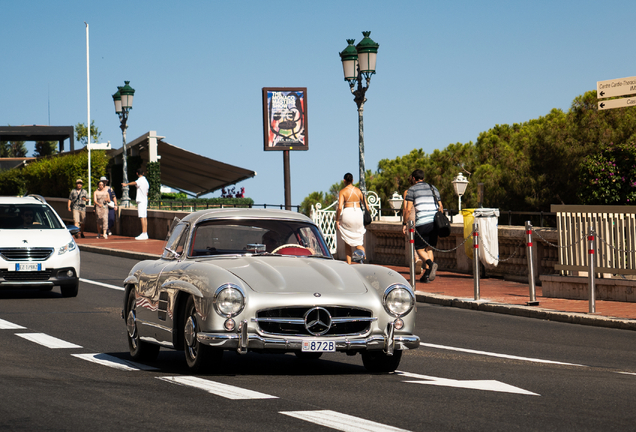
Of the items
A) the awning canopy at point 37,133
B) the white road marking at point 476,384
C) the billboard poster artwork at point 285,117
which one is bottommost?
the white road marking at point 476,384

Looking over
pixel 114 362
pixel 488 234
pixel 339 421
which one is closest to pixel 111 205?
pixel 488 234

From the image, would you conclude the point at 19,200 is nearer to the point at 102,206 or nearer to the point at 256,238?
the point at 256,238

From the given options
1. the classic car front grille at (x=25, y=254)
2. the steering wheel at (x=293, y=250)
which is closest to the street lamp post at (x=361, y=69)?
the classic car front grille at (x=25, y=254)

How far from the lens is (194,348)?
→ 8.18m

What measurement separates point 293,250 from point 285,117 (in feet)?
52.4

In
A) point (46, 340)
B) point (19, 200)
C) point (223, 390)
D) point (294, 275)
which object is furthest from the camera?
point (19, 200)

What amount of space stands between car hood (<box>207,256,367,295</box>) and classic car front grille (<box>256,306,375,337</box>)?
0.14 meters

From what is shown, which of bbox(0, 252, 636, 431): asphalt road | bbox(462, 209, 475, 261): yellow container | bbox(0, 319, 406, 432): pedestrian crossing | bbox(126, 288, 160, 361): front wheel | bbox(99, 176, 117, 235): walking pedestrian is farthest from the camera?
bbox(99, 176, 117, 235): walking pedestrian

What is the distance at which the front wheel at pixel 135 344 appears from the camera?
9.29 m

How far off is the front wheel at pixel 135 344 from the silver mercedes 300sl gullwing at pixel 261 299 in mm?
13

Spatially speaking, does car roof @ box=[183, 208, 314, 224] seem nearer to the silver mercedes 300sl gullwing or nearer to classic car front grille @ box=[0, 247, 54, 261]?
the silver mercedes 300sl gullwing

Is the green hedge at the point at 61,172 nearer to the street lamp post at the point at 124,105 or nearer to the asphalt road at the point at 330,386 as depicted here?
the street lamp post at the point at 124,105

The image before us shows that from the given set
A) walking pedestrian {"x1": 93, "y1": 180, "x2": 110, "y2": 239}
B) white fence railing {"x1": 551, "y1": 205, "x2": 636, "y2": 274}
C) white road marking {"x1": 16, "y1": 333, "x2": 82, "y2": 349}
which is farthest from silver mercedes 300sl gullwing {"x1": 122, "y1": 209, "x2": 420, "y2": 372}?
walking pedestrian {"x1": 93, "y1": 180, "x2": 110, "y2": 239}

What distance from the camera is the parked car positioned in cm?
1598
